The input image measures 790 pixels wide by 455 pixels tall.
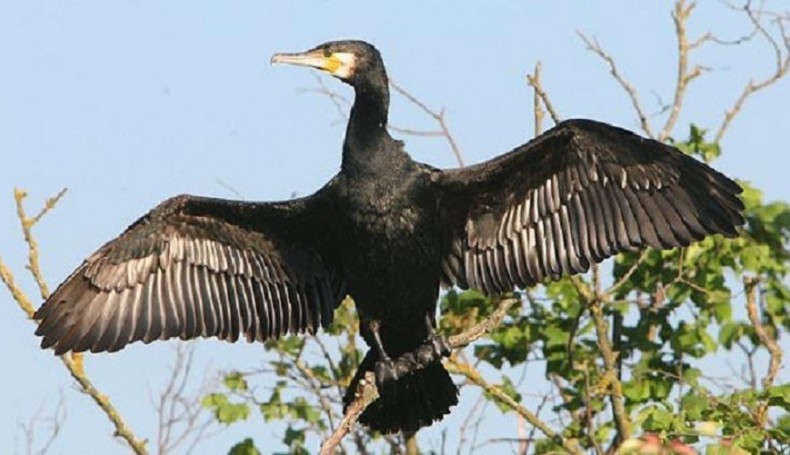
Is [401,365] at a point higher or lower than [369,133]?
lower

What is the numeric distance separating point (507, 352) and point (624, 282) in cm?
80

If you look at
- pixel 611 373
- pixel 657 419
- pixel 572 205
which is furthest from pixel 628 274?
pixel 657 419

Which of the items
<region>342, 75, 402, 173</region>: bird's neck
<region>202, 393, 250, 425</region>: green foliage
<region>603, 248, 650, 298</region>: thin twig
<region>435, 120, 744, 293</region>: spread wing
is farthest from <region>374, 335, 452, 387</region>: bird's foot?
<region>202, 393, 250, 425</region>: green foliage

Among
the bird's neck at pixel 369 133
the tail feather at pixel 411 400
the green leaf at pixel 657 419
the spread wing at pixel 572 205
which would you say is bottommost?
the green leaf at pixel 657 419

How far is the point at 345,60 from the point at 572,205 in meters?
1.11

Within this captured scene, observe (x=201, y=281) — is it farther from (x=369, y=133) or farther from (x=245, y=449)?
(x=245, y=449)

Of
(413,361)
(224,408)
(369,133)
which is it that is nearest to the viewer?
(369,133)

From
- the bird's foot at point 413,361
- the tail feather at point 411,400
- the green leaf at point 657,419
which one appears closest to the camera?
the green leaf at point 657,419

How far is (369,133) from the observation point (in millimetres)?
8555

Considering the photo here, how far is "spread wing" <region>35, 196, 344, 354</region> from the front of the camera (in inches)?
348

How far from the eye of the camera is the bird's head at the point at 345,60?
28.7ft

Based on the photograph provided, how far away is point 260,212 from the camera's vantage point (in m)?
8.95

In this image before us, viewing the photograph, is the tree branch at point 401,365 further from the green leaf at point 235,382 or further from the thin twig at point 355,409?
the green leaf at point 235,382

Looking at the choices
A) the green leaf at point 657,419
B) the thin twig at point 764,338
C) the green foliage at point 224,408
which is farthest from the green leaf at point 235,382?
the green leaf at point 657,419
